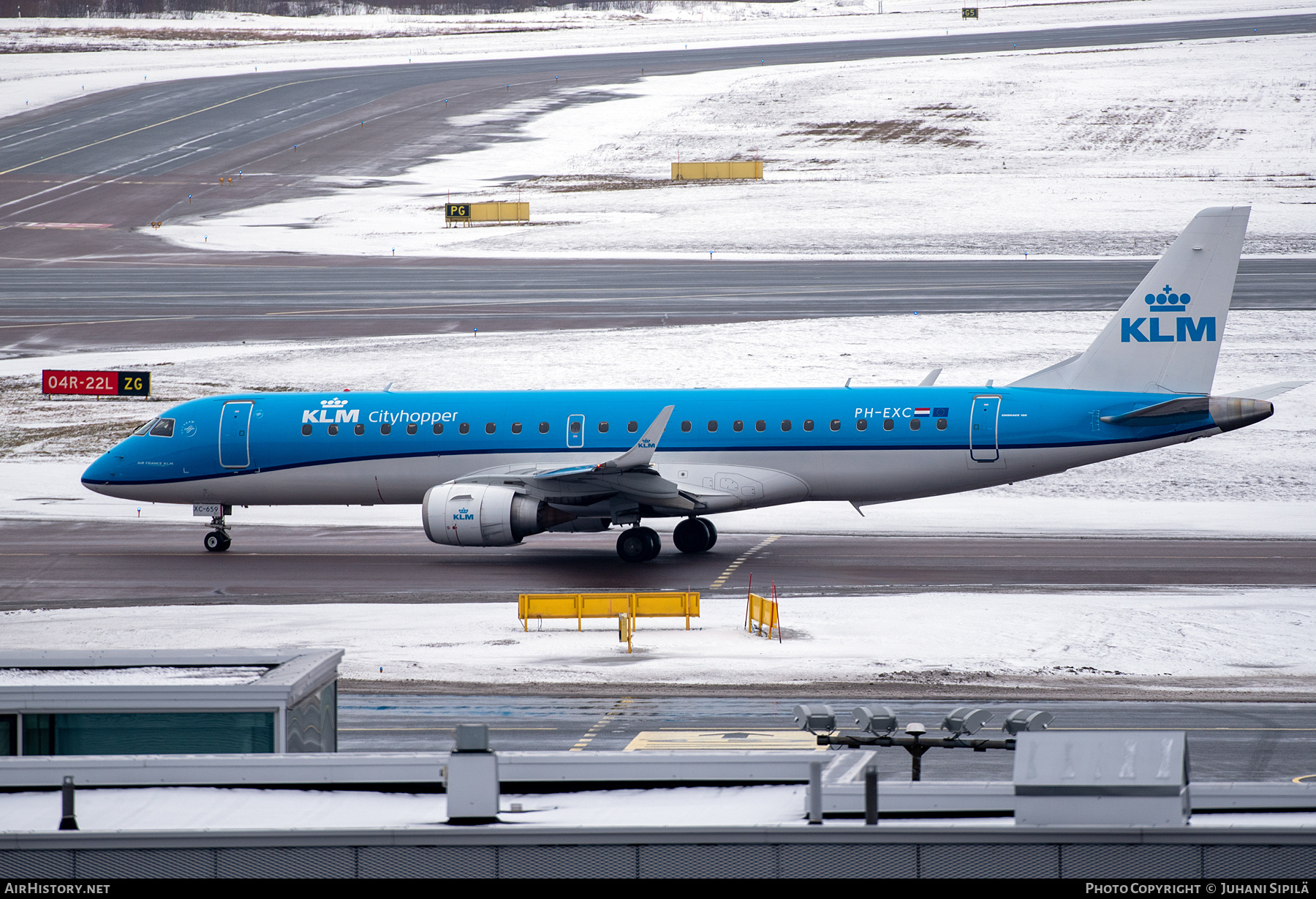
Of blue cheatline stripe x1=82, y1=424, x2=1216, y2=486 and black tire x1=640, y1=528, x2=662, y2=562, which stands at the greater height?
blue cheatline stripe x1=82, y1=424, x2=1216, y2=486

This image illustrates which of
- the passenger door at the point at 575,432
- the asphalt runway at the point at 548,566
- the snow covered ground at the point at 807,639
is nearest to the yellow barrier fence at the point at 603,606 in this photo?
the snow covered ground at the point at 807,639

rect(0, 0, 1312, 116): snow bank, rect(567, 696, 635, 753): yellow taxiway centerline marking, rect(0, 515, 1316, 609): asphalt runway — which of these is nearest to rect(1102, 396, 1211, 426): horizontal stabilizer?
rect(0, 515, 1316, 609): asphalt runway

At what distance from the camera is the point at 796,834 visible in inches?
354

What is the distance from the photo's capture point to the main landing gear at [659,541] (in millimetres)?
33438

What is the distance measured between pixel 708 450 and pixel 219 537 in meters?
12.0

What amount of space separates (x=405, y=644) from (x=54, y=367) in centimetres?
3771

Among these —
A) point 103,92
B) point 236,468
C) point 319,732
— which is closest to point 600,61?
point 103,92

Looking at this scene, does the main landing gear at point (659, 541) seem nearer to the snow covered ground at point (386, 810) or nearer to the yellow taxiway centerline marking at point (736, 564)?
the yellow taxiway centerline marking at point (736, 564)

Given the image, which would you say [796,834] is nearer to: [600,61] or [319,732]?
[319,732]

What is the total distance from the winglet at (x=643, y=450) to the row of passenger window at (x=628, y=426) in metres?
2.17

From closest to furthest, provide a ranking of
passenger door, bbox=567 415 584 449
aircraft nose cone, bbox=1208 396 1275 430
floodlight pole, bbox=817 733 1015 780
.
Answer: floodlight pole, bbox=817 733 1015 780
aircraft nose cone, bbox=1208 396 1275 430
passenger door, bbox=567 415 584 449

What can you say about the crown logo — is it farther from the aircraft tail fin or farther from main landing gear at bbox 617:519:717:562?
main landing gear at bbox 617:519:717:562

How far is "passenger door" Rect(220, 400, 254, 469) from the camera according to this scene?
116 ft

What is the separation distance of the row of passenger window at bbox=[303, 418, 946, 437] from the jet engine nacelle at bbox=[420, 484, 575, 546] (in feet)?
7.97
